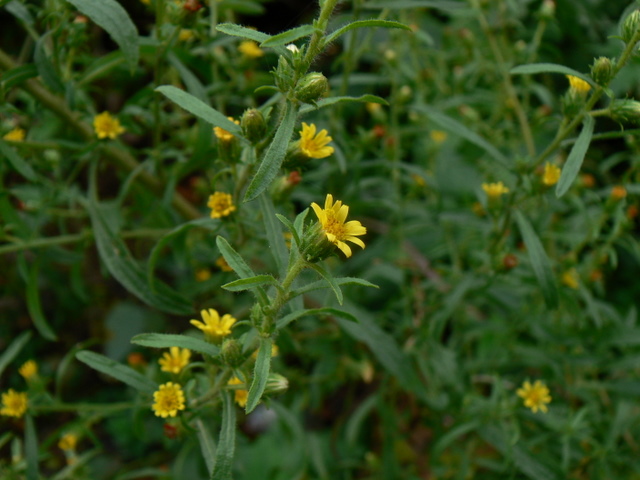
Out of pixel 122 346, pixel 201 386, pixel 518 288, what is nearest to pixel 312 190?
pixel 518 288

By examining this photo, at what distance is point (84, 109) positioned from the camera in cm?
201

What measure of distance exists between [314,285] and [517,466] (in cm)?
122

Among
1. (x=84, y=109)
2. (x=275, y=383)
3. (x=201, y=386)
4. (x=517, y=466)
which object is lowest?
(x=517, y=466)

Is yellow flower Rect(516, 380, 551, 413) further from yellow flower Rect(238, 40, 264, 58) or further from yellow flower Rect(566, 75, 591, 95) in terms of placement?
yellow flower Rect(238, 40, 264, 58)

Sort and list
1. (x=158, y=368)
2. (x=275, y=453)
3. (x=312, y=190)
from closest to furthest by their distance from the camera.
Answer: (x=158, y=368) → (x=312, y=190) → (x=275, y=453)

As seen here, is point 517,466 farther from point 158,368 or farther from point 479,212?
point 158,368

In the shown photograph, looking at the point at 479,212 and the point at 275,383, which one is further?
the point at 479,212

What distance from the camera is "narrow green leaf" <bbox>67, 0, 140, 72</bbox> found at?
1.58 m

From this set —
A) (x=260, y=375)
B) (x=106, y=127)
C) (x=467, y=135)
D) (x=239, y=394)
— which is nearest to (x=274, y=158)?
(x=260, y=375)

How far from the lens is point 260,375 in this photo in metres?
1.20

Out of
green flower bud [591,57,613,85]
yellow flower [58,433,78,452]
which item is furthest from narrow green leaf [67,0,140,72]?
yellow flower [58,433,78,452]

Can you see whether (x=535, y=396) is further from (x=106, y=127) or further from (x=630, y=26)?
(x=106, y=127)

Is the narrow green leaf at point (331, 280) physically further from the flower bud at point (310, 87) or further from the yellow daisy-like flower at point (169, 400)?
the yellow daisy-like flower at point (169, 400)

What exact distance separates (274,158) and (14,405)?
1.25 metres
